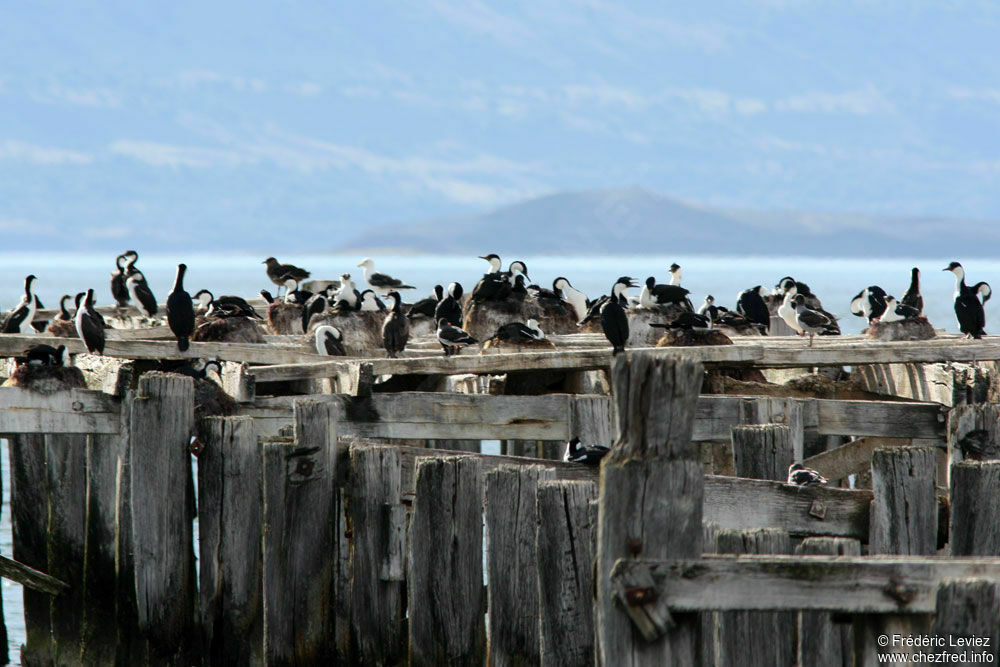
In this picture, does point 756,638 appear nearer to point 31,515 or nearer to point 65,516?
point 65,516

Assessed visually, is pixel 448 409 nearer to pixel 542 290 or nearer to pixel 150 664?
pixel 150 664

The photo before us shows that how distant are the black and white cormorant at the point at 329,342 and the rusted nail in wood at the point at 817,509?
8495 mm

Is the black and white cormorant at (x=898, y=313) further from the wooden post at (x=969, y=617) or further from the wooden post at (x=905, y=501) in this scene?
the wooden post at (x=969, y=617)

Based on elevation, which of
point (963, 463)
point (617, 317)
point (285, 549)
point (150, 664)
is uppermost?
point (617, 317)

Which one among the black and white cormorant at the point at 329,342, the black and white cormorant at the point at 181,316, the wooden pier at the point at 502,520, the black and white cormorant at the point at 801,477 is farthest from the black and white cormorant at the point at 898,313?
the black and white cormorant at the point at 801,477

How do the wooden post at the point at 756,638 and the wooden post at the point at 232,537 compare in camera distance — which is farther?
the wooden post at the point at 232,537

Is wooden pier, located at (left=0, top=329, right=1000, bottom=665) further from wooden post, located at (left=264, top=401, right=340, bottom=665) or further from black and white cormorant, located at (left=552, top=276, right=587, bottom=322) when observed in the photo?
black and white cormorant, located at (left=552, top=276, right=587, bottom=322)

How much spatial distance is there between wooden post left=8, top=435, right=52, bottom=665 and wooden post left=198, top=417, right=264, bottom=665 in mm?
3529

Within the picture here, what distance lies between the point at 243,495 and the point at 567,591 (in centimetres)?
298

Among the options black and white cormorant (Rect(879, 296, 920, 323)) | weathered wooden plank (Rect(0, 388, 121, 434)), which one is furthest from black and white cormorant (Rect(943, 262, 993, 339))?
weathered wooden plank (Rect(0, 388, 121, 434))

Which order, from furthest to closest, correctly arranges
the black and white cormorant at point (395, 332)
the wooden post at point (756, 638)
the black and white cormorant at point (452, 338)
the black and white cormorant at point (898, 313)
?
the black and white cormorant at point (898, 313) → the black and white cormorant at point (452, 338) → the black and white cormorant at point (395, 332) → the wooden post at point (756, 638)

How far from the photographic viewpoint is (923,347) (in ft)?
42.3

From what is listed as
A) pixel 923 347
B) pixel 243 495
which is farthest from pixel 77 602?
pixel 923 347

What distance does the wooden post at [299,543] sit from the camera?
8195 millimetres
